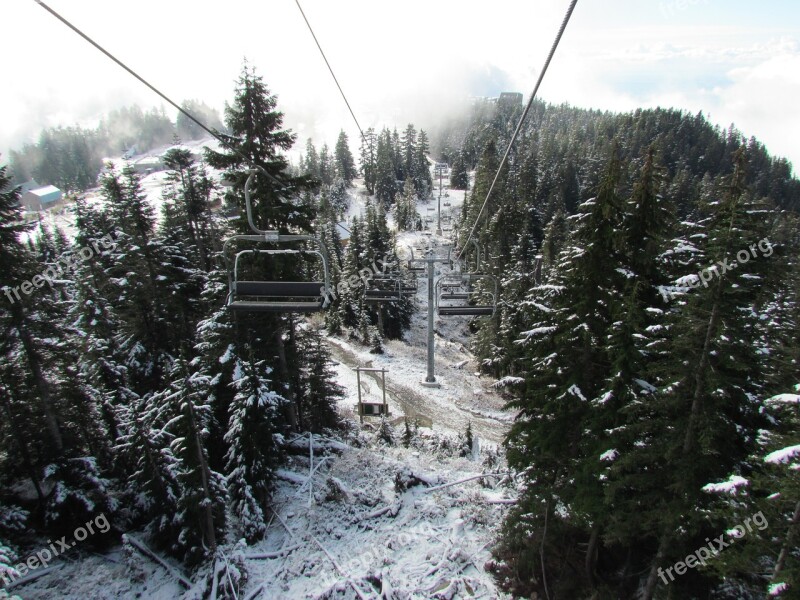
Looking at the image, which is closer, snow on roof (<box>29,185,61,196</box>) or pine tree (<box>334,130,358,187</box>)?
pine tree (<box>334,130,358,187</box>)

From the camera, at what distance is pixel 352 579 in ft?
42.1

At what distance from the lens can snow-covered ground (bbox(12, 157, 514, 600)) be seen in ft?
42.1

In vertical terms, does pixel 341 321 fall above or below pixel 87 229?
below

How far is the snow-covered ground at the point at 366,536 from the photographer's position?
12.8 metres

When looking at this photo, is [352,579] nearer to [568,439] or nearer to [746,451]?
[568,439]

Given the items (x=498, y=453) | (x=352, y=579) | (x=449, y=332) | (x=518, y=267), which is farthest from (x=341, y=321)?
(x=352, y=579)

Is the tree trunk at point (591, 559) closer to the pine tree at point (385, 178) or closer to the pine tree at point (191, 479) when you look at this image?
the pine tree at point (191, 479)

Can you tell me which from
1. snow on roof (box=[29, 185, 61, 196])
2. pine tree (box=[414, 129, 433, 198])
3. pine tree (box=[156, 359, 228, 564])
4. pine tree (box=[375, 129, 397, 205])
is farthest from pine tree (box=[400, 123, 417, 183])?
snow on roof (box=[29, 185, 61, 196])

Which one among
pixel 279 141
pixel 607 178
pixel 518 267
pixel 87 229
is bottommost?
pixel 518 267

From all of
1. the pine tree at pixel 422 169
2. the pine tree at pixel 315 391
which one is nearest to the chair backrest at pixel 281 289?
the pine tree at pixel 315 391

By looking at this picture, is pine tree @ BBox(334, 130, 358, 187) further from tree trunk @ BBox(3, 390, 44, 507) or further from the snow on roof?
tree trunk @ BBox(3, 390, 44, 507)

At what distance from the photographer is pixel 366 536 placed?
47.9 ft

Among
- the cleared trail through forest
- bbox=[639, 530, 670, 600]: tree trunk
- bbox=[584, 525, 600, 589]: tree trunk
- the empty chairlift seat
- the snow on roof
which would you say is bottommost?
the cleared trail through forest

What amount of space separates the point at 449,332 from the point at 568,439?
44787 mm
